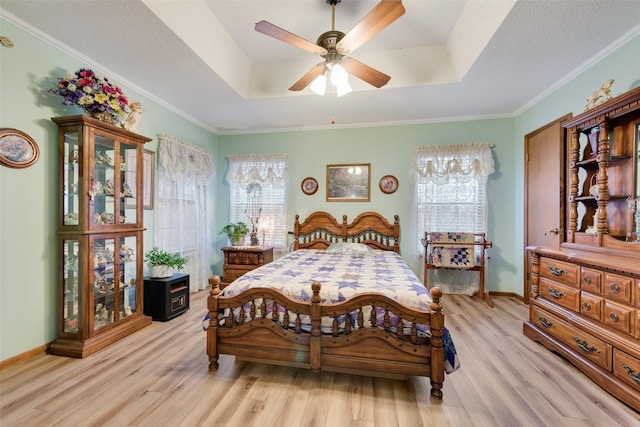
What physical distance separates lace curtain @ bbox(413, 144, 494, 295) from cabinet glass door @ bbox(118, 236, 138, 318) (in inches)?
150

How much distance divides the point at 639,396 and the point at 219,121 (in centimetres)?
525

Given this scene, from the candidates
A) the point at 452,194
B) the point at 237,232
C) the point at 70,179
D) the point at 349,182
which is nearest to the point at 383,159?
the point at 349,182

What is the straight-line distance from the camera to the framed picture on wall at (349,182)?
445 centimetres


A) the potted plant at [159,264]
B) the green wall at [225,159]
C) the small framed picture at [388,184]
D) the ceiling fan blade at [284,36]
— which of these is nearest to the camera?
the ceiling fan blade at [284,36]

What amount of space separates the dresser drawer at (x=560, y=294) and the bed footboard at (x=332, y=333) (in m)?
1.37

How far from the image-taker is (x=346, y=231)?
4.40 m

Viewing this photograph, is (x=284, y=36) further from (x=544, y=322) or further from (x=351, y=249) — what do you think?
(x=544, y=322)

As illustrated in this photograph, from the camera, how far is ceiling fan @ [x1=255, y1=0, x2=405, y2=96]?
172cm

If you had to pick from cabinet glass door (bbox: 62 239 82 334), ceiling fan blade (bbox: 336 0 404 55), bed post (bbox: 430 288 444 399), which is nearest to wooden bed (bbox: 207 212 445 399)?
bed post (bbox: 430 288 444 399)

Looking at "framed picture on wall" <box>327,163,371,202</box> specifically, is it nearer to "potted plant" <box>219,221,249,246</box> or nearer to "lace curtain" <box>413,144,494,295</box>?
"lace curtain" <box>413,144,494,295</box>

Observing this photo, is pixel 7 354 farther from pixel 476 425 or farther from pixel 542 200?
pixel 542 200

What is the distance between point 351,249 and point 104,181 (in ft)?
9.84

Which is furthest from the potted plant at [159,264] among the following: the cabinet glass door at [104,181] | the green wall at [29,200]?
the green wall at [29,200]

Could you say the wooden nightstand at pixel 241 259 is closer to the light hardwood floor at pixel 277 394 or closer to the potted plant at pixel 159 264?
the potted plant at pixel 159 264
